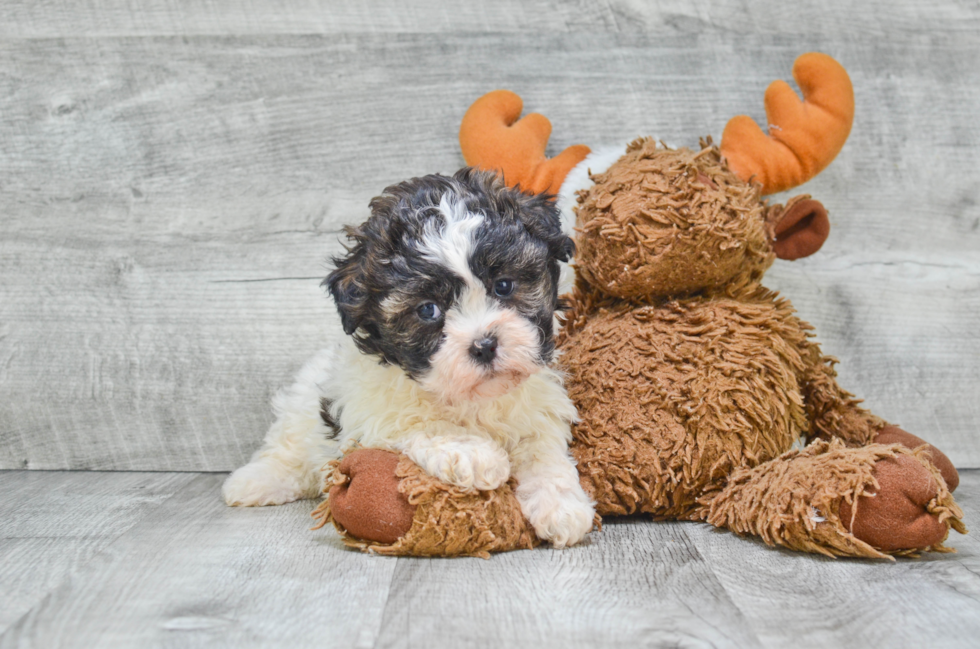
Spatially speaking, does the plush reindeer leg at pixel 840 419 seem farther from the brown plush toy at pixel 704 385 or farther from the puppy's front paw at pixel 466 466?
the puppy's front paw at pixel 466 466

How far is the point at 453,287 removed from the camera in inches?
72.6

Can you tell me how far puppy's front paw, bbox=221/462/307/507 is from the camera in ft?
8.00

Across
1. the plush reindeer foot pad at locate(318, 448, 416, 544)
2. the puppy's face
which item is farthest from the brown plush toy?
the puppy's face

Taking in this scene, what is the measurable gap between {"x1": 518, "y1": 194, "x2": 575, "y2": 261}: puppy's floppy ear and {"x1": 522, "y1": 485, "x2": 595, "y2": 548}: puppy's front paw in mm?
595

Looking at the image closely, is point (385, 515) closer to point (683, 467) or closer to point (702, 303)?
point (683, 467)

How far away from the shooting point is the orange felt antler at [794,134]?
2369 millimetres

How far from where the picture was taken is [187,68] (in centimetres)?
288

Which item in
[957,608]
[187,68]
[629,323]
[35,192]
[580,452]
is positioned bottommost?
[957,608]

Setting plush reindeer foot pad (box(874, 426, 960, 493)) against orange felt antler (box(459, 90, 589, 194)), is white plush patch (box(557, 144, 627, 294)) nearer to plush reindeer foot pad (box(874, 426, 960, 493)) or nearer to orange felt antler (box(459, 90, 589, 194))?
orange felt antler (box(459, 90, 589, 194))

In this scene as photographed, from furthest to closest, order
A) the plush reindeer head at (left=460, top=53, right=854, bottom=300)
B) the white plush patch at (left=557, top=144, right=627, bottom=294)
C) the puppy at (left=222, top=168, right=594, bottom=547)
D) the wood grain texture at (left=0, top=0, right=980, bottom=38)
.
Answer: the wood grain texture at (left=0, top=0, right=980, bottom=38)
the white plush patch at (left=557, top=144, right=627, bottom=294)
the plush reindeer head at (left=460, top=53, right=854, bottom=300)
the puppy at (left=222, top=168, right=594, bottom=547)

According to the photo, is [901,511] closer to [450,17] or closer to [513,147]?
[513,147]

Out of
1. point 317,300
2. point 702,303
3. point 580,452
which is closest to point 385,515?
point 580,452

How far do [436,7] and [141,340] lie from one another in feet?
5.27

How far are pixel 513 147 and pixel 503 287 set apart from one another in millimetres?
756
